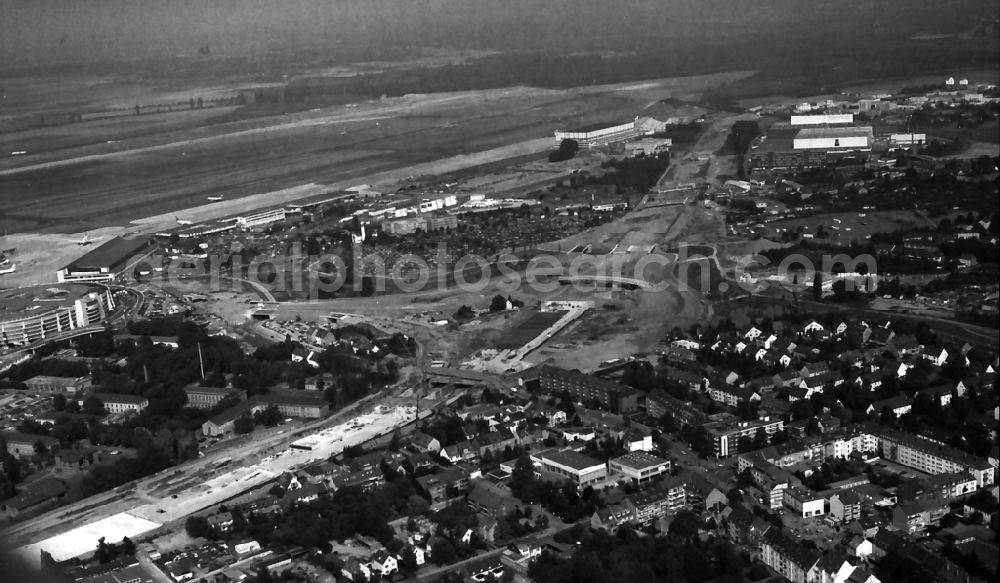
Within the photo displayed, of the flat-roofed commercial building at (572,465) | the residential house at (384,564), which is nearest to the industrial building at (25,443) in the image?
the residential house at (384,564)

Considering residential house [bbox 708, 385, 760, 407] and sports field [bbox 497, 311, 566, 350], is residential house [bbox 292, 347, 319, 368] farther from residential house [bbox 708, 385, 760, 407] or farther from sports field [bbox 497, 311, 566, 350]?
residential house [bbox 708, 385, 760, 407]

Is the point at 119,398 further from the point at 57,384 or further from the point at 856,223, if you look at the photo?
the point at 856,223

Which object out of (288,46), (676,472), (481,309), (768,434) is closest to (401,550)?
(676,472)

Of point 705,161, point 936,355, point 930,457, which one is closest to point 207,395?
point 930,457

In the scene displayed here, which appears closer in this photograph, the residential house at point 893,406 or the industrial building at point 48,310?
the residential house at point 893,406

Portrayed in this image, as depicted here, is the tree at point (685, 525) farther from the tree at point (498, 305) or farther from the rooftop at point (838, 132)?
the rooftop at point (838, 132)

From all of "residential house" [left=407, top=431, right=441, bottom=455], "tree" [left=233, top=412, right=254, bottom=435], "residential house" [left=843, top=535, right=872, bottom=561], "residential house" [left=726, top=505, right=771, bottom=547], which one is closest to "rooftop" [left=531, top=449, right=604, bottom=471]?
"residential house" [left=407, top=431, right=441, bottom=455]
